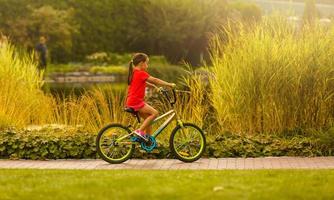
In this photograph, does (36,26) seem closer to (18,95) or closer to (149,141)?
(18,95)

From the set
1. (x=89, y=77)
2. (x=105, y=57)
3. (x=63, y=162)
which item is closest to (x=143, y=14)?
(x=105, y=57)

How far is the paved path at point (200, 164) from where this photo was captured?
9.63 m

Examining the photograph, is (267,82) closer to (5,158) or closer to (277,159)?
(277,159)

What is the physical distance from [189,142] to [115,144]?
3.04 ft

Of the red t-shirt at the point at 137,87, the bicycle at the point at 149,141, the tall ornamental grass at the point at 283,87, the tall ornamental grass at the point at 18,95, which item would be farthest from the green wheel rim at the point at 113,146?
the tall ornamental grass at the point at 18,95

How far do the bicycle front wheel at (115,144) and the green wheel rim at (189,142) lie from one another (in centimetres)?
58

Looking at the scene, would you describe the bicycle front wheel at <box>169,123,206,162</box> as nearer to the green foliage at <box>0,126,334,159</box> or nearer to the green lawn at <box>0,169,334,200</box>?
the green foliage at <box>0,126,334,159</box>

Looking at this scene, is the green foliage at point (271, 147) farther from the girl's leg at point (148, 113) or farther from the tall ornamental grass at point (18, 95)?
the tall ornamental grass at point (18, 95)

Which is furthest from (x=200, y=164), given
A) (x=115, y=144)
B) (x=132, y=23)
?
(x=132, y=23)

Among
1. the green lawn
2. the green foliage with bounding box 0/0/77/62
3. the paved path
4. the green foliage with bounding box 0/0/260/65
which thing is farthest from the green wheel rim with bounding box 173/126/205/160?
the green foliage with bounding box 0/0/260/65

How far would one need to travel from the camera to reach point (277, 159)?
10281mm

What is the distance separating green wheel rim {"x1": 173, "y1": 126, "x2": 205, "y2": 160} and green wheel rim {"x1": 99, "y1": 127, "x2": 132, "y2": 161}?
2.03 ft

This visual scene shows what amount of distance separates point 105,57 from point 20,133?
31676 mm

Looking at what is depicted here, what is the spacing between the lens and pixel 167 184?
7.96 meters
